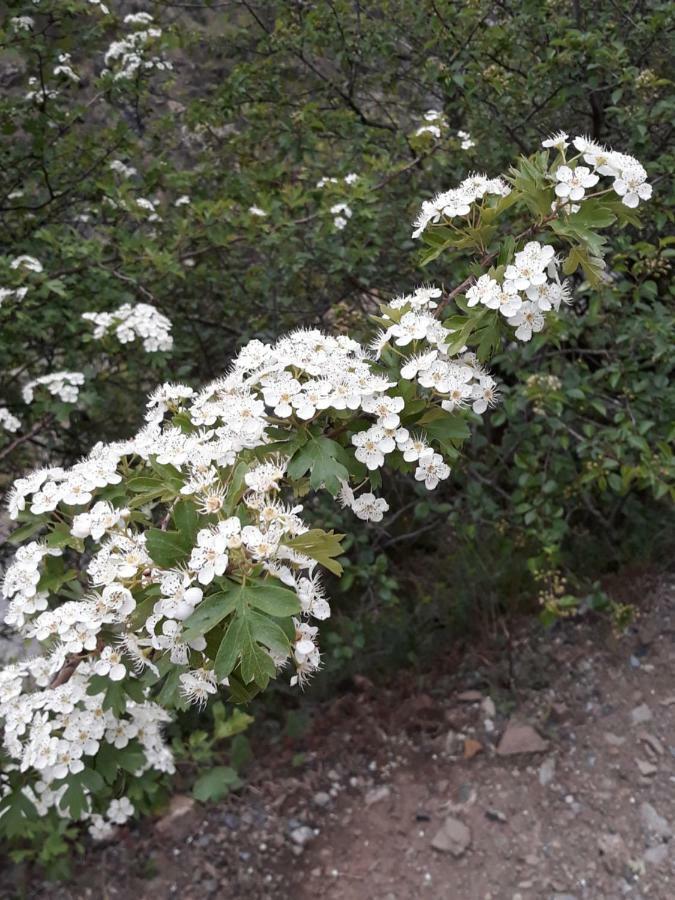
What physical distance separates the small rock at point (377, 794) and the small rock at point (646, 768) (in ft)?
3.15

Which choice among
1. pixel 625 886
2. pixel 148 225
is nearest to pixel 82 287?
pixel 148 225

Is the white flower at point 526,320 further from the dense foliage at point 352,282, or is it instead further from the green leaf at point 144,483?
the green leaf at point 144,483

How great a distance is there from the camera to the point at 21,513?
1.51 meters

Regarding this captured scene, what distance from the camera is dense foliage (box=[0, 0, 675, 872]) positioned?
1.46 meters

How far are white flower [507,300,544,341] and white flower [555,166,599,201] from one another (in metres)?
0.20

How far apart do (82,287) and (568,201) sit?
213 centimetres

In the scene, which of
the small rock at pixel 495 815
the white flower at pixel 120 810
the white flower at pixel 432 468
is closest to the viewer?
the white flower at pixel 432 468

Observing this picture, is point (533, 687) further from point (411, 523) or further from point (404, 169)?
point (404, 169)

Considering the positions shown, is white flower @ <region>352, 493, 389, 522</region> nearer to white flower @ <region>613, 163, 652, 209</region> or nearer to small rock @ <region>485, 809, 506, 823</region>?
white flower @ <region>613, 163, 652, 209</region>

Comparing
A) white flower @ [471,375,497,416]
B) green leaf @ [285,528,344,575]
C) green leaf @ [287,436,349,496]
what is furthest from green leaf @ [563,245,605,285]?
green leaf @ [285,528,344,575]

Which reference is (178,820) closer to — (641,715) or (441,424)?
(641,715)

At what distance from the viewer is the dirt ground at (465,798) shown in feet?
8.75

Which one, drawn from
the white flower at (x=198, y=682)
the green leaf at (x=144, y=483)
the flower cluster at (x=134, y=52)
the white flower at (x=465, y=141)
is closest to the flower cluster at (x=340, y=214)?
the white flower at (x=465, y=141)

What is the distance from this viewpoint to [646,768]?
284 cm
